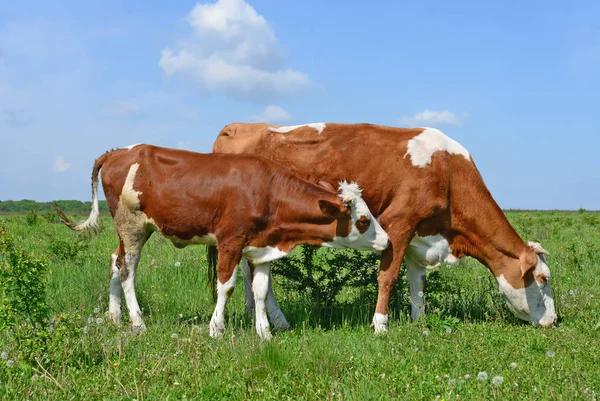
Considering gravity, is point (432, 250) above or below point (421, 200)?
below

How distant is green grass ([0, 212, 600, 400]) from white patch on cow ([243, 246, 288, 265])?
1021 mm

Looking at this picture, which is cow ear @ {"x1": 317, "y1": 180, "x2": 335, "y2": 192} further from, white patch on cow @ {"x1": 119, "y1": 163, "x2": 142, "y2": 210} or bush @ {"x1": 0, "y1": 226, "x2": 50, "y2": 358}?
bush @ {"x1": 0, "y1": 226, "x2": 50, "y2": 358}

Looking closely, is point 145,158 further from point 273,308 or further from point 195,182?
point 273,308

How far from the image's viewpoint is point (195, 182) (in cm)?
843

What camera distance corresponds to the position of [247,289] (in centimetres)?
949

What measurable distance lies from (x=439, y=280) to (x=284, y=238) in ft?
10.9

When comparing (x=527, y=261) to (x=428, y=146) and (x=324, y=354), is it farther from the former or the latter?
(x=324, y=354)

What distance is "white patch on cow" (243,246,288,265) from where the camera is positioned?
8.22m

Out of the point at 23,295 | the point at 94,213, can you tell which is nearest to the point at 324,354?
the point at 23,295

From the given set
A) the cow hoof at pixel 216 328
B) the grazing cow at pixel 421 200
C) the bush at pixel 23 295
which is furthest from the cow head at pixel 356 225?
the bush at pixel 23 295

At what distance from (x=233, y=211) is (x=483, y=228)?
145 inches

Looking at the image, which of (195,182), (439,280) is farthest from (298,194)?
(439,280)

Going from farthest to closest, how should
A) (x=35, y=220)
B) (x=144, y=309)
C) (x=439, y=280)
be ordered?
(x=35, y=220) < (x=439, y=280) < (x=144, y=309)

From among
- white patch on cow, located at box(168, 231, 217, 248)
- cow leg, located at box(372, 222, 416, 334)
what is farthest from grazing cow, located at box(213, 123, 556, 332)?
white patch on cow, located at box(168, 231, 217, 248)
